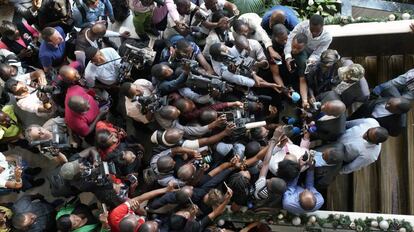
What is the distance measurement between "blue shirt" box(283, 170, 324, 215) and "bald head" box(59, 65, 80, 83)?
2.55 meters

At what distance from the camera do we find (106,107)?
216 inches

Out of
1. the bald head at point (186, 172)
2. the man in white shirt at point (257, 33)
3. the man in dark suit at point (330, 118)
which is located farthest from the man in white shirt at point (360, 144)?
the bald head at point (186, 172)

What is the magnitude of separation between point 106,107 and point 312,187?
101 inches

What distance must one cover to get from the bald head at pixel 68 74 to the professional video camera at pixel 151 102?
0.67m

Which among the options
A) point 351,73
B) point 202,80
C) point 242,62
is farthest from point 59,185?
point 351,73

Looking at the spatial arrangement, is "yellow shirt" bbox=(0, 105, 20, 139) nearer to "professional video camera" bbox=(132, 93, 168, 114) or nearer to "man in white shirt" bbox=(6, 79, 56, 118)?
"man in white shirt" bbox=(6, 79, 56, 118)

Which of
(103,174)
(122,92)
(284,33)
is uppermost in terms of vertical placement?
(284,33)

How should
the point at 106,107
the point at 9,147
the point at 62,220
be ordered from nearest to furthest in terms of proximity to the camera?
1. the point at 62,220
2. the point at 106,107
3. the point at 9,147

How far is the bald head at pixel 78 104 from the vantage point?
472cm

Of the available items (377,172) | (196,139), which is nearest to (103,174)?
(196,139)

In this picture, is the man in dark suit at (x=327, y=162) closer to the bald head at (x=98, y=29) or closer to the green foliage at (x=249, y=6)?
the green foliage at (x=249, y=6)

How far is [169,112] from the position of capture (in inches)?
189

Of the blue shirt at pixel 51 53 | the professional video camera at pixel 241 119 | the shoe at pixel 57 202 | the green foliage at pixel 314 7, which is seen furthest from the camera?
the green foliage at pixel 314 7

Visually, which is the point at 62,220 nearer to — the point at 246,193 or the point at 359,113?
the point at 246,193
